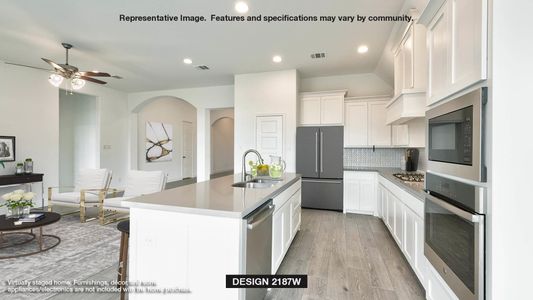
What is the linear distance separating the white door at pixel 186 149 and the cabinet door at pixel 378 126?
6639 millimetres

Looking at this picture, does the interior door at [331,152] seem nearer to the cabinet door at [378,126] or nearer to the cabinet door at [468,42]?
the cabinet door at [378,126]

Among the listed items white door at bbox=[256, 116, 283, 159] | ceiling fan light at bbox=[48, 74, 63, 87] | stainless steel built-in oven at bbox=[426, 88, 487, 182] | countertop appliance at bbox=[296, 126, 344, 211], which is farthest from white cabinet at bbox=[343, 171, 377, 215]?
ceiling fan light at bbox=[48, 74, 63, 87]

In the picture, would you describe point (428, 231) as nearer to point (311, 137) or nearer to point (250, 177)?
point (250, 177)

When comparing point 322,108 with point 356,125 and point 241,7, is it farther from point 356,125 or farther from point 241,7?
point 241,7

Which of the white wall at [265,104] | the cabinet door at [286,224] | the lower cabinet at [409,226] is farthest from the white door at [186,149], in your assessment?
the lower cabinet at [409,226]

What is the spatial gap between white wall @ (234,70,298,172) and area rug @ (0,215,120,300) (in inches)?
115

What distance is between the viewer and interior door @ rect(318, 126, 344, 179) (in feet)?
15.3

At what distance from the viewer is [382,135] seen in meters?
4.73

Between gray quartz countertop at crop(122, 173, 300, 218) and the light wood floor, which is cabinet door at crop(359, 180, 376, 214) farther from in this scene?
gray quartz countertop at crop(122, 173, 300, 218)

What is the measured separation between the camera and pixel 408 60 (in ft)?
9.34

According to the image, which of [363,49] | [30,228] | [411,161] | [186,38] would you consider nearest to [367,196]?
[411,161]

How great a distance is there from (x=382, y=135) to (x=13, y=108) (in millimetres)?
7236

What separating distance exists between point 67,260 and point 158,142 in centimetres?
563
